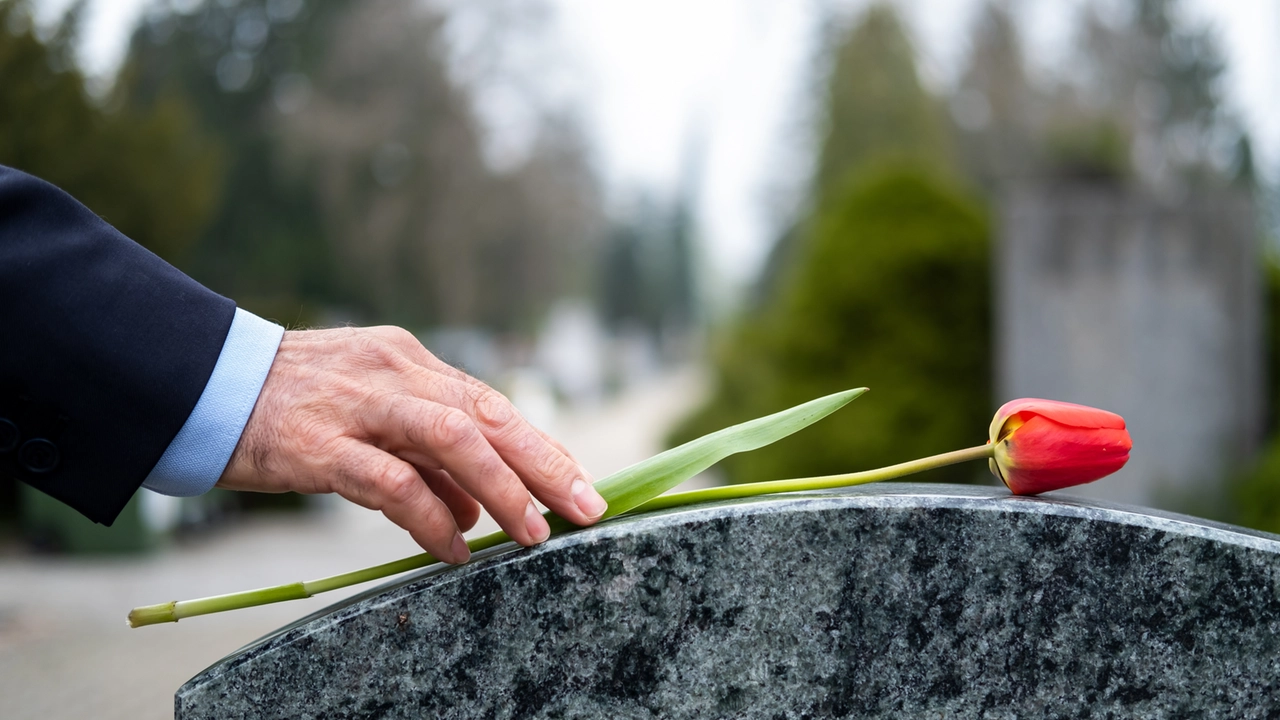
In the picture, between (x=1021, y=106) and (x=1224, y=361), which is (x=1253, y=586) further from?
(x=1021, y=106)

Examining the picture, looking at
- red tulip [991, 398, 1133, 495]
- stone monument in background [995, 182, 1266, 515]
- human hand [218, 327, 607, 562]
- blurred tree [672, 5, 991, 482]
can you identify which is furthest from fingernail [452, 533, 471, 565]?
blurred tree [672, 5, 991, 482]

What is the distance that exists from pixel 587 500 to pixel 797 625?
0.28 meters

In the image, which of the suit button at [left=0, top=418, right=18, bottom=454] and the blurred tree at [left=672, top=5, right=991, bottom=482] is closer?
the suit button at [left=0, top=418, right=18, bottom=454]

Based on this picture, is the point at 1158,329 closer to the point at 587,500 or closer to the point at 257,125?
the point at 587,500

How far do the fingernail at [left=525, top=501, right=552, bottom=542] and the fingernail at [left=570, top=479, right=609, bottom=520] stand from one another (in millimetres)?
50

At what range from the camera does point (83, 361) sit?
42.4 inches

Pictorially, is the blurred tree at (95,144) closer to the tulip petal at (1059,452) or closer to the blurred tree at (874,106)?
the tulip petal at (1059,452)

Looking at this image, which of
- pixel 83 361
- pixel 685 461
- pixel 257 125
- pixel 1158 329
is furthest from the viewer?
pixel 257 125

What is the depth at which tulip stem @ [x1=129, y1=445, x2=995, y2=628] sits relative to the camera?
116 cm

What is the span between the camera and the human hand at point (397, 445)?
1.07 metres

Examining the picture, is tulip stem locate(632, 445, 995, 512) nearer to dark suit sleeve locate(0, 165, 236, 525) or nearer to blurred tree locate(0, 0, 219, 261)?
dark suit sleeve locate(0, 165, 236, 525)

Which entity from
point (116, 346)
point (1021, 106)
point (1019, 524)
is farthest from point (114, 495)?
point (1021, 106)

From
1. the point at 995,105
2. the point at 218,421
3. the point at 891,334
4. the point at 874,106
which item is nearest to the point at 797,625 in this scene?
the point at 218,421

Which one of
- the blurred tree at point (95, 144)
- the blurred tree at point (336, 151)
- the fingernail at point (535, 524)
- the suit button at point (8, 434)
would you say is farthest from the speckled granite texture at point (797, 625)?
the blurred tree at point (336, 151)
